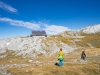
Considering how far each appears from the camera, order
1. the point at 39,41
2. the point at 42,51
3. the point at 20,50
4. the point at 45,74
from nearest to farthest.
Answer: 1. the point at 45,74
2. the point at 42,51
3. the point at 20,50
4. the point at 39,41

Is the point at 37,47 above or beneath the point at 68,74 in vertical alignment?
above

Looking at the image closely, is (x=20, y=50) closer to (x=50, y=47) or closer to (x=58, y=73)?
(x=50, y=47)

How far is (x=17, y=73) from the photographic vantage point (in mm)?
28969

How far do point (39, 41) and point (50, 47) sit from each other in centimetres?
1185

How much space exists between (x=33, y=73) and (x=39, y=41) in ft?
243

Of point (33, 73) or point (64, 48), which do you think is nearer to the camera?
point (33, 73)

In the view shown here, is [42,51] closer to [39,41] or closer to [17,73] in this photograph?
[39,41]

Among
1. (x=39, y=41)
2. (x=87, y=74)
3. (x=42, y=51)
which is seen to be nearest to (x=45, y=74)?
(x=87, y=74)

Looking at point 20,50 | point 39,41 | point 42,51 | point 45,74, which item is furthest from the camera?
point 39,41

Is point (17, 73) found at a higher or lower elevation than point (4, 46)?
lower

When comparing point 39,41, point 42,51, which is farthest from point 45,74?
Result: point 39,41

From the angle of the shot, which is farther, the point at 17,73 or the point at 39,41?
the point at 39,41

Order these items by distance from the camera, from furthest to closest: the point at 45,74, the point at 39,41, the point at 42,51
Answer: the point at 39,41 → the point at 42,51 → the point at 45,74

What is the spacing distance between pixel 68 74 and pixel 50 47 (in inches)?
2608
